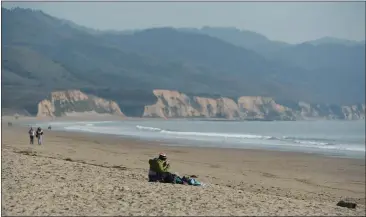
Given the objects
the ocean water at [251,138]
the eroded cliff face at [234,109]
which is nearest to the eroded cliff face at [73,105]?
the eroded cliff face at [234,109]

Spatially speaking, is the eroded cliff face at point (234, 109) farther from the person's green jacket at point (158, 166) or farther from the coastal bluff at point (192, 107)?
the person's green jacket at point (158, 166)

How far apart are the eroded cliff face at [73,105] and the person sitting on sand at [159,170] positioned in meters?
88.2

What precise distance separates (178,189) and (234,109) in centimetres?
13056

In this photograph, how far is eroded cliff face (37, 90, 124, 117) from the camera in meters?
101

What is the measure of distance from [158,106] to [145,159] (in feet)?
342

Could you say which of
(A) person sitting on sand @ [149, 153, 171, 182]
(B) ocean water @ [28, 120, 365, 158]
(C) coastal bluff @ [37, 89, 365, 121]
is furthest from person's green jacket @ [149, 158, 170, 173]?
(C) coastal bluff @ [37, 89, 365, 121]

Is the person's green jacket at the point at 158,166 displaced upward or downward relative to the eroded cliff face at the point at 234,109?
downward

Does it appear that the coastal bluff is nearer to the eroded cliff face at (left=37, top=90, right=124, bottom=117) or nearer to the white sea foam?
the eroded cliff face at (left=37, top=90, right=124, bottom=117)

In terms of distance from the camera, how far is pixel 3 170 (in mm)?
14227

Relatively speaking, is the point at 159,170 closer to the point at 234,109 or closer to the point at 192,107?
the point at 192,107

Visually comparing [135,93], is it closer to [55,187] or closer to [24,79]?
[24,79]

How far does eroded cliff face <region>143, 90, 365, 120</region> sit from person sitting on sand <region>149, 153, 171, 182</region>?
4261 inches

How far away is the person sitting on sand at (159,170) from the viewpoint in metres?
13.6

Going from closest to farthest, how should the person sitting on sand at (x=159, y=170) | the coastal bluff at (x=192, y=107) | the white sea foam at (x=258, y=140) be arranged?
1. the person sitting on sand at (x=159, y=170)
2. the white sea foam at (x=258, y=140)
3. the coastal bluff at (x=192, y=107)
